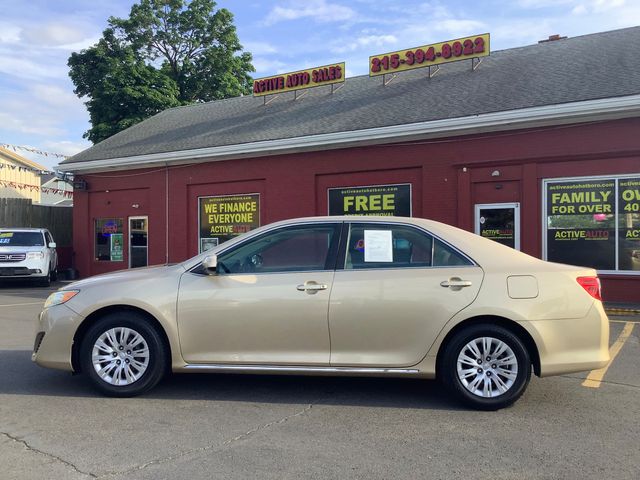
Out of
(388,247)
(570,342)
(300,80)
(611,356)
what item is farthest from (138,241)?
(570,342)

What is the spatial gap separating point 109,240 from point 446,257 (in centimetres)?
1606

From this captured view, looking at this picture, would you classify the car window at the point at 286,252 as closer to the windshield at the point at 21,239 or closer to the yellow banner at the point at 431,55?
the yellow banner at the point at 431,55

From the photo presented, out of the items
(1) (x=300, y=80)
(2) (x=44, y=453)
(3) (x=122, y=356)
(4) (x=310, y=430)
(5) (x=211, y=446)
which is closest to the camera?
(2) (x=44, y=453)

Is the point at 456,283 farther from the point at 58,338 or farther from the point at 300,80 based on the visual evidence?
the point at 300,80

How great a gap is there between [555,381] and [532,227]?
708 centimetres

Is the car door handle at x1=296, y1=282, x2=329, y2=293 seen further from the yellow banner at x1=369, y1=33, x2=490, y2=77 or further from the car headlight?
the yellow banner at x1=369, y1=33, x2=490, y2=77

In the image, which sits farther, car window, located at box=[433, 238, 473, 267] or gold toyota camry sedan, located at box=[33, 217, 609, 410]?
car window, located at box=[433, 238, 473, 267]

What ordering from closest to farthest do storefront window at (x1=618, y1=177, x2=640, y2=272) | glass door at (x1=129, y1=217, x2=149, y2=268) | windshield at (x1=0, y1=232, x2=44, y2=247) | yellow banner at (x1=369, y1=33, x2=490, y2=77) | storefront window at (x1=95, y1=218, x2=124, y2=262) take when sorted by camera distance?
storefront window at (x1=618, y1=177, x2=640, y2=272)
yellow banner at (x1=369, y1=33, x2=490, y2=77)
windshield at (x1=0, y1=232, x2=44, y2=247)
glass door at (x1=129, y1=217, x2=149, y2=268)
storefront window at (x1=95, y1=218, x2=124, y2=262)

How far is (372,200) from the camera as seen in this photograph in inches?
551

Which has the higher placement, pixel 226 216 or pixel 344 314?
pixel 226 216

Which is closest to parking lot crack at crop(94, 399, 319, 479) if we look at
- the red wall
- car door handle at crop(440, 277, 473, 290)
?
car door handle at crop(440, 277, 473, 290)

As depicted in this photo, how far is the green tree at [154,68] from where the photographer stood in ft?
88.4

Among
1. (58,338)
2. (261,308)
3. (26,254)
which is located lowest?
(58,338)

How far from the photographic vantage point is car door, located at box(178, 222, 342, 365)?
15.7 feet
